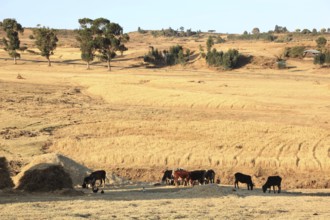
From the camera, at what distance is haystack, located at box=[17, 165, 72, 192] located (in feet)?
61.5

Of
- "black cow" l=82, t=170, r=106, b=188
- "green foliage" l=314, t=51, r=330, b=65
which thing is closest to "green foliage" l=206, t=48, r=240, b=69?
"green foliage" l=314, t=51, r=330, b=65

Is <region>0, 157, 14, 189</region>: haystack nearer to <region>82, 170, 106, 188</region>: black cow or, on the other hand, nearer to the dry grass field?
the dry grass field

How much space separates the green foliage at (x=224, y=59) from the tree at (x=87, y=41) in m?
18.7

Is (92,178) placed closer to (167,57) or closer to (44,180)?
(44,180)

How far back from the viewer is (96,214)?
14242 mm

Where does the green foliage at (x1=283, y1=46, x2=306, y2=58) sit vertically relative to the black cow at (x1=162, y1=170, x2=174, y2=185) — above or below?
above

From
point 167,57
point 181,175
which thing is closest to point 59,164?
point 181,175

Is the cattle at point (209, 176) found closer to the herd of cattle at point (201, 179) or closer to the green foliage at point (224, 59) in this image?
the herd of cattle at point (201, 179)

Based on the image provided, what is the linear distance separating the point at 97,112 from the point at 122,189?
63.6ft

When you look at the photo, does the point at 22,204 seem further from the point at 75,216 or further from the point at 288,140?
the point at 288,140

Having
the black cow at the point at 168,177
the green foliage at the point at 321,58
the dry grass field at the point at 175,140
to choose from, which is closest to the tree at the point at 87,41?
the dry grass field at the point at 175,140

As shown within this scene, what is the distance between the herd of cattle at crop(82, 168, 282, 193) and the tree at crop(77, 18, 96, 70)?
60.7 metres

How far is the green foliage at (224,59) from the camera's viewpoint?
8181 centimetres

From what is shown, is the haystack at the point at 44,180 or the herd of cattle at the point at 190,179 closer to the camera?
the haystack at the point at 44,180
